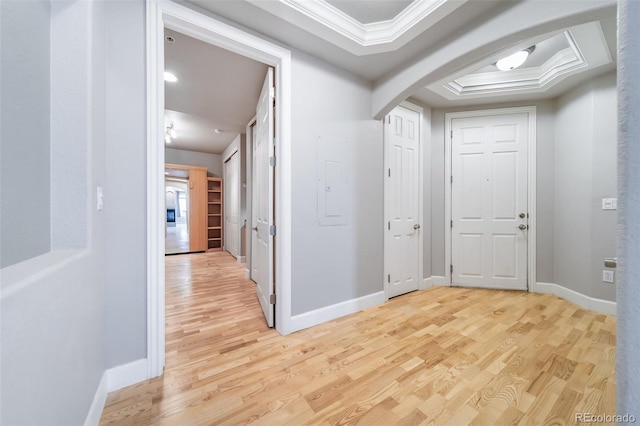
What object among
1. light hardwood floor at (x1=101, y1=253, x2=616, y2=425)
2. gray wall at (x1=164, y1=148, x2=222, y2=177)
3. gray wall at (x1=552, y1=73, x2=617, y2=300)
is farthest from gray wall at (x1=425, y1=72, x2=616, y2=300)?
gray wall at (x1=164, y1=148, x2=222, y2=177)

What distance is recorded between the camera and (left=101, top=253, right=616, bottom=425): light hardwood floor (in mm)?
1337

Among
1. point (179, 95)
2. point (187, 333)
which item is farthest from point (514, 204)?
point (179, 95)

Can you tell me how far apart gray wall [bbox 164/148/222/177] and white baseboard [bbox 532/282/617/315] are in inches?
295

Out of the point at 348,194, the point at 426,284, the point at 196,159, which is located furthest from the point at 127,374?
the point at 196,159

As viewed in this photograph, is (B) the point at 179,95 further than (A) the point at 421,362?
Yes

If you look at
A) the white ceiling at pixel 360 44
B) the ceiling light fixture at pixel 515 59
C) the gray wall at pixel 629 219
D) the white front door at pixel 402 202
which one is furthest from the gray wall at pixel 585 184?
the gray wall at pixel 629 219

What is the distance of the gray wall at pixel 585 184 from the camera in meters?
2.68

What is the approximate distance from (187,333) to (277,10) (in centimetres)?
279

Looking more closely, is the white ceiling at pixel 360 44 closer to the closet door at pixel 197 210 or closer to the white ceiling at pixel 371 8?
the white ceiling at pixel 371 8

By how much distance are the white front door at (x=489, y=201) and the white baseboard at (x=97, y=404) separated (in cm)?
389

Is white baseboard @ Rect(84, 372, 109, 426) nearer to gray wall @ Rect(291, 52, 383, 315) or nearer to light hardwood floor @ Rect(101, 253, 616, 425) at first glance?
light hardwood floor @ Rect(101, 253, 616, 425)

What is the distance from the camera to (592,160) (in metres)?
2.80

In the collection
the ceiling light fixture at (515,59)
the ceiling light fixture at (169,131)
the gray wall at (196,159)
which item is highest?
the ceiling light fixture at (515,59)

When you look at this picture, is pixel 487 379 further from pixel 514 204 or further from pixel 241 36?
pixel 241 36
